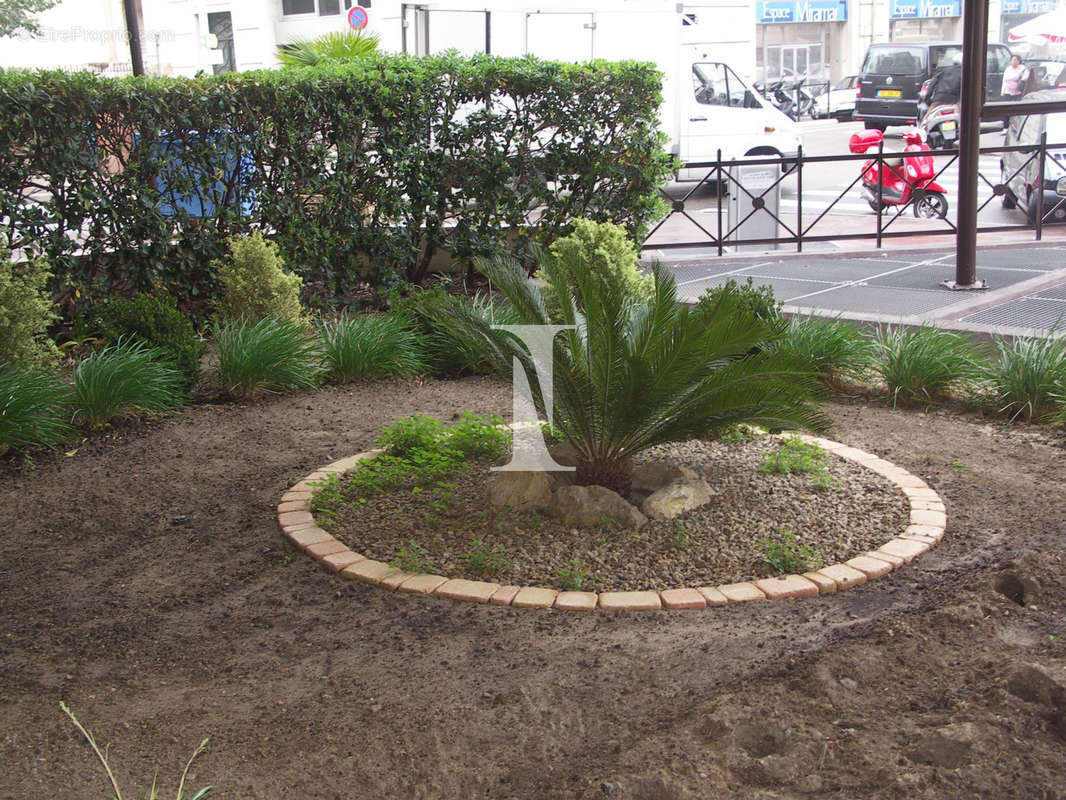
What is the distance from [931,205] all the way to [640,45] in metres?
6.18

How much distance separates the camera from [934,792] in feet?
8.66

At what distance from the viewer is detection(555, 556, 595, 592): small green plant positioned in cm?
400

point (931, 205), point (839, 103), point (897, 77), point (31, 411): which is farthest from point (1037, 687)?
point (839, 103)

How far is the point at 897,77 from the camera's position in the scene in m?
26.9

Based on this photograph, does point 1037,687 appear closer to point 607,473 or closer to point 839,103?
point 607,473

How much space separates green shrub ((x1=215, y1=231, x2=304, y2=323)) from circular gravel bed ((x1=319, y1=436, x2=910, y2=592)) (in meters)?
3.45

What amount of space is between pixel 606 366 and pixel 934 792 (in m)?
2.24

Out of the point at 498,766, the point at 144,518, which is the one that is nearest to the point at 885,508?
the point at 498,766

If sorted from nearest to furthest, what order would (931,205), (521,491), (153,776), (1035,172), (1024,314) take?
(153,776)
(521,491)
(1024,314)
(1035,172)
(931,205)

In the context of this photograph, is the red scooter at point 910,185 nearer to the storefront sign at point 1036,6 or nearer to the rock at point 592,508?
the storefront sign at point 1036,6

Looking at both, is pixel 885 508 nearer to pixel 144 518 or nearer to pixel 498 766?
pixel 498 766

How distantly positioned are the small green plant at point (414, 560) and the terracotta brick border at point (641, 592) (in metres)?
0.04

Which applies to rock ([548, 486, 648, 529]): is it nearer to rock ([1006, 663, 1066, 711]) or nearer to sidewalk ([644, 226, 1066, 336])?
rock ([1006, 663, 1066, 711])

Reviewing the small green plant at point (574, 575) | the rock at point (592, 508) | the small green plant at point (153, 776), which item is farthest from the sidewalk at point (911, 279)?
the small green plant at point (153, 776)
